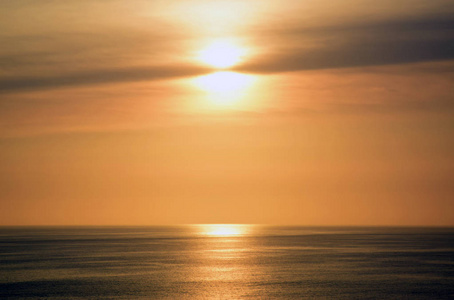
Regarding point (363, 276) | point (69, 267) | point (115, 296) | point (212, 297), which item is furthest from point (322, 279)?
point (69, 267)

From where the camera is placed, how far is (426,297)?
76.0 metres

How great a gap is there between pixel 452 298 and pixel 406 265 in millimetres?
45748

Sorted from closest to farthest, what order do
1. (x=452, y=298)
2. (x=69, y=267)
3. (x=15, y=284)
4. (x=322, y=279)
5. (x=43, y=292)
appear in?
(x=452, y=298)
(x=43, y=292)
(x=15, y=284)
(x=322, y=279)
(x=69, y=267)

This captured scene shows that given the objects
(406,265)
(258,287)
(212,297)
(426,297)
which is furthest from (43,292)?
(406,265)

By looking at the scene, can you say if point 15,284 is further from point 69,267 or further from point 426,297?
point 426,297

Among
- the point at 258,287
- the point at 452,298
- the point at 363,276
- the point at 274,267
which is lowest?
the point at 452,298

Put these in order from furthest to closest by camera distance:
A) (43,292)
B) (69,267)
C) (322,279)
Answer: (69,267), (322,279), (43,292)

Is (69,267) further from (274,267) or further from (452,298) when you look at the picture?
(452,298)

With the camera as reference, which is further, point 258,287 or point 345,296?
point 258,287

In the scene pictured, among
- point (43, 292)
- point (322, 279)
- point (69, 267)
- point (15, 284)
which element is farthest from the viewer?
point (69, 267)

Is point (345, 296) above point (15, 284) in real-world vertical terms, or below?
below

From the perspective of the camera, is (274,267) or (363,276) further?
(274,267)

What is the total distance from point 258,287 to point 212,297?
11.3 meters

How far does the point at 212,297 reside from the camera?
249 feet
